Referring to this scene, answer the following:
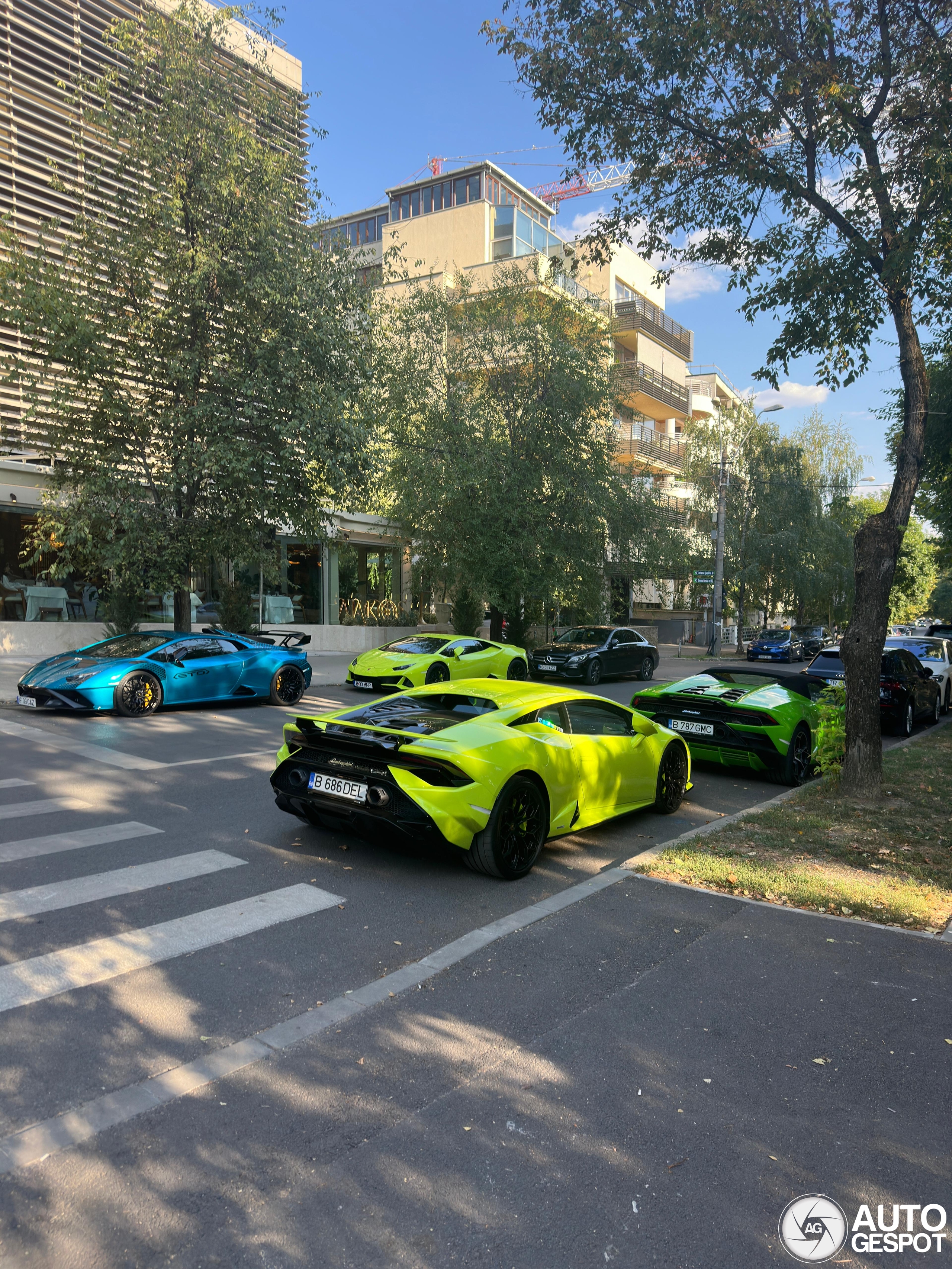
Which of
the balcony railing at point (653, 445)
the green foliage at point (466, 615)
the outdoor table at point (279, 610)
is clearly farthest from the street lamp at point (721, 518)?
the outdoor table at point (279, 610)

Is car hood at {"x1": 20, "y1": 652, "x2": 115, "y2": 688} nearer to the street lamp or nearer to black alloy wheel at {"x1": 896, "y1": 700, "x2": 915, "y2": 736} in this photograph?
black alloy wheel at {"x1": 896, "y1": 700, "x2": 915, "y2": 736}

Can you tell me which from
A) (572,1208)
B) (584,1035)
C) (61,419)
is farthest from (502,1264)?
(61,419)

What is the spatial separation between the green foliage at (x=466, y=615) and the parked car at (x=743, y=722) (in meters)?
18.7

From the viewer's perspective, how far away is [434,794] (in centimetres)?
535

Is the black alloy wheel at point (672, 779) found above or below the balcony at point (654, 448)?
below

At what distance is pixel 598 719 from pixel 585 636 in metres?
14.9

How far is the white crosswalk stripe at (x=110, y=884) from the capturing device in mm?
4863

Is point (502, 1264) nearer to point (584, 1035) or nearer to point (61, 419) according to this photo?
point (584, 1035)

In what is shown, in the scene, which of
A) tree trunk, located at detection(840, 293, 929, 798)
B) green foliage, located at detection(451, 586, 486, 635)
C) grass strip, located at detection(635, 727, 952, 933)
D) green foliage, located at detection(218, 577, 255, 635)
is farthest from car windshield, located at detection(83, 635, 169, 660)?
green foliage, located at detection(451, 586, 486, 635)

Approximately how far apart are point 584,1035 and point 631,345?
4527 centimetres

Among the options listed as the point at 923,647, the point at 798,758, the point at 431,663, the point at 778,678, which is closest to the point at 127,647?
the point at 431,663

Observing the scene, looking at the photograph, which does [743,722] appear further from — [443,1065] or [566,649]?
[566,649]

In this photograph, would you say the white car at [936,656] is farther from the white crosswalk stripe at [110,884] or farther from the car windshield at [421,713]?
the white crosswalk stripe at [110,884]

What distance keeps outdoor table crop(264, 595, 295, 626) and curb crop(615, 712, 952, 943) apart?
805 inches
